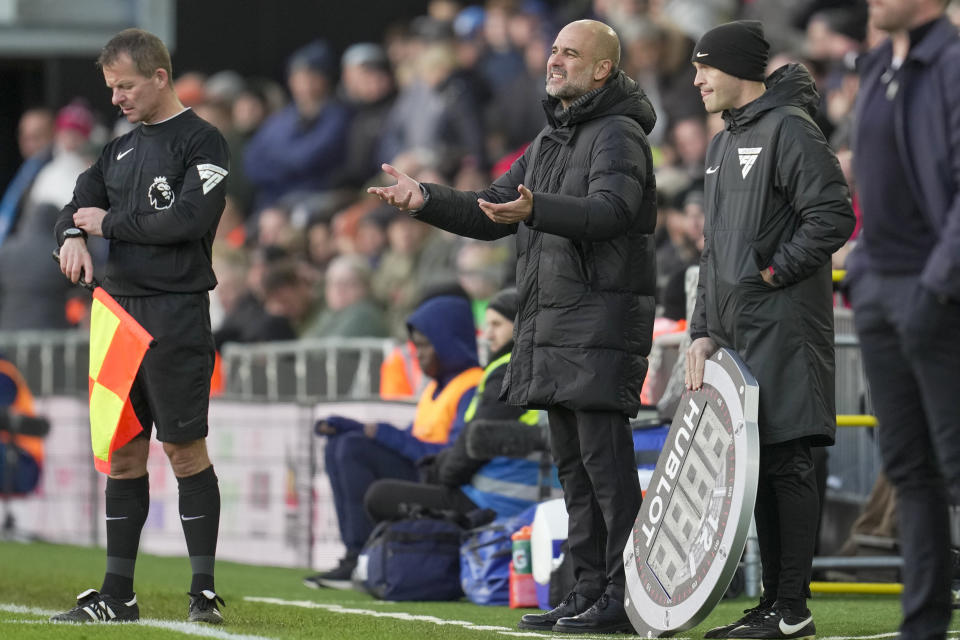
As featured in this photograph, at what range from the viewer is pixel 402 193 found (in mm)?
5680

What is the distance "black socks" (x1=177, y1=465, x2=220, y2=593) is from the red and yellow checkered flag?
28 cm

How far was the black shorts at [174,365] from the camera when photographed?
595 cm

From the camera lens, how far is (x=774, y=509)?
5695 millimetres

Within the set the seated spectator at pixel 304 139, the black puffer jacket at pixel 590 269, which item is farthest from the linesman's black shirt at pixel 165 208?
the seated spectator at pixel 304 139

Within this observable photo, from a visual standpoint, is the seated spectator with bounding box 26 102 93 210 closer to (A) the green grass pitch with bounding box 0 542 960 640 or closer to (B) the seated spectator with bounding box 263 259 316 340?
(B) the seated spectator with bounding box 263 259 316 340

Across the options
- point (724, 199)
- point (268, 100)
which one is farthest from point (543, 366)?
point (268, 100)

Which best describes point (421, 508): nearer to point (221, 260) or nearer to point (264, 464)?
point (264, 464)

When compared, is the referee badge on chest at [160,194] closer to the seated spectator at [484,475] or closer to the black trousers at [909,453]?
the seated spectator at [484,475]

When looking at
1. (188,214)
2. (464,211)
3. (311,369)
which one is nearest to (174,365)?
(188,214)

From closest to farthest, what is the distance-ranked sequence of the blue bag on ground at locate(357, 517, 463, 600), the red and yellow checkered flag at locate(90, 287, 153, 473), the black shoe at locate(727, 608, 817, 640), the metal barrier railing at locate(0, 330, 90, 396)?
the black shoe at locate(727, 608, 817, 640) → the red and yellow checkered flag at locate(90, 287, 153, 473) → the blue bag on ground at locate(357, 517, 463, 600) → the metal barrier railing at locate(0, 330, 90, 396)

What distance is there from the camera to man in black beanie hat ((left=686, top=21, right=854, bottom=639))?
5.49 metres

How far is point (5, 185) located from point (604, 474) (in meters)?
14.5

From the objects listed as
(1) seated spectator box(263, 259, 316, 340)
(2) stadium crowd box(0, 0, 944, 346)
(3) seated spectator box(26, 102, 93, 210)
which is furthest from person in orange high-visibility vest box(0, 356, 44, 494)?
(3) seated spectator box(26, 102, 93, 210)

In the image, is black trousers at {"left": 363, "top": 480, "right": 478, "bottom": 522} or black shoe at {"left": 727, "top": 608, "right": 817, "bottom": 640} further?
black trousers at {"left": 363, "top": 480, "right": 478, "bottom": 522}
